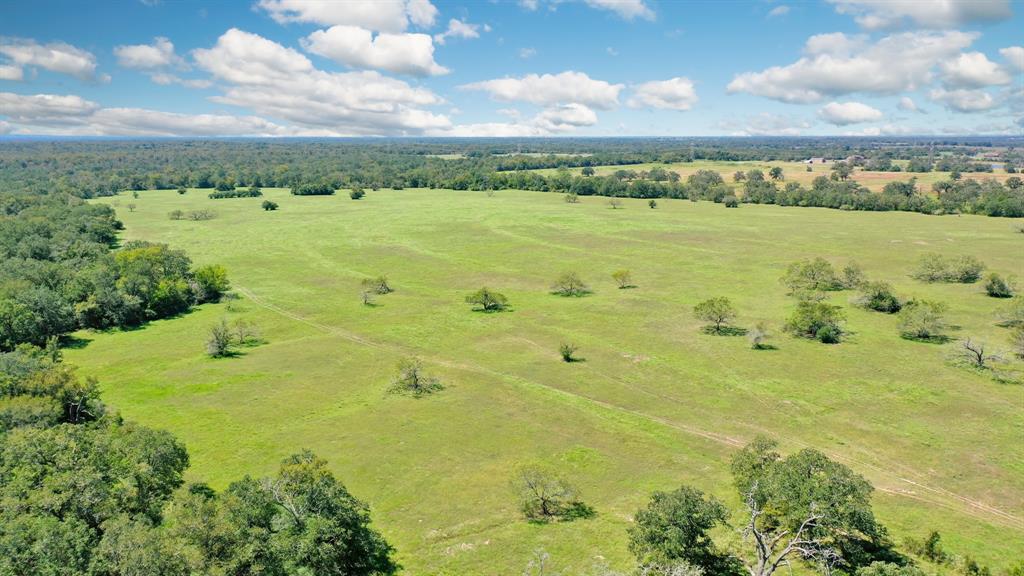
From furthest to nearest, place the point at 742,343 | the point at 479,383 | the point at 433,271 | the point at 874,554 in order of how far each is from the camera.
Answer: the point at 433,271 → the point at 742,343 → the point at 479,383 → the point at 874,554

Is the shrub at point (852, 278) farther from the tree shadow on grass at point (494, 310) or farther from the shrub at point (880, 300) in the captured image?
the tree shadow on grass at point (494, 310)

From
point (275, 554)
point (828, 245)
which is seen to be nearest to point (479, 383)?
point (275, 554)

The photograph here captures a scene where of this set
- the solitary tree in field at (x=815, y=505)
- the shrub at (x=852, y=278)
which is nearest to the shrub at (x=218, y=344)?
the solitary tree in field at (x=815, y=505)

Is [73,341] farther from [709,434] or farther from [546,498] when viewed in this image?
[709,434]

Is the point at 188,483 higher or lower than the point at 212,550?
lower

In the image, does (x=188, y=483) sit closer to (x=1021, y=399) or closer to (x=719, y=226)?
(x=1021, y=399)

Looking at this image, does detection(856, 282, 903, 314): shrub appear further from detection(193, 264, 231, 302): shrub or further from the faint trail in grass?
detection(193, 264, 231, 302): shrub
